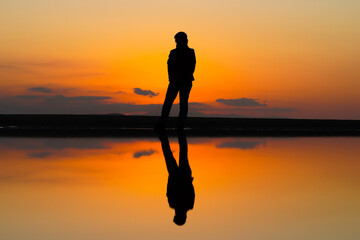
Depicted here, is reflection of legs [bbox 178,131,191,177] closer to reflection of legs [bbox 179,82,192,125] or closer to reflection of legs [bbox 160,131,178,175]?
reflection of legs [bbox 160,131,178,175]

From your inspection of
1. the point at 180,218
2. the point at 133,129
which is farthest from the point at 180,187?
the point at 133,129

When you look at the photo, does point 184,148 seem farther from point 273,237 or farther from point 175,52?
point 273,237

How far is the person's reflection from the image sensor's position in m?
3.69

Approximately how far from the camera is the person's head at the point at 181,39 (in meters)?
12.6

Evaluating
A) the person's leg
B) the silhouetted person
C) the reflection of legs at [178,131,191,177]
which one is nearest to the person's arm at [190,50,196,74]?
the silhouetted person

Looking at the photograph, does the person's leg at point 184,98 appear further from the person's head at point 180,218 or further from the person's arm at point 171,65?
the person's head at point 180,218

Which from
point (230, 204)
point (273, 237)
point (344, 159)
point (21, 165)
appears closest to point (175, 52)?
point (344, 159)

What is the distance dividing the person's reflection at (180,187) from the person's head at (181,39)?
5.62m

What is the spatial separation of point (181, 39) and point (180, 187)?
8.30 meters

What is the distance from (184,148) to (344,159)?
7.63ft

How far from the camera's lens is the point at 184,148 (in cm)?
862

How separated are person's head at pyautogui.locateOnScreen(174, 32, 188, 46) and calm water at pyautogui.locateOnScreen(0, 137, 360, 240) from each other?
5.36m

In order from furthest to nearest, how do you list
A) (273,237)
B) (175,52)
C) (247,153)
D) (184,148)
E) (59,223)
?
(175,52)
(184,148)
(247,153)
(59,223)
(273,237)

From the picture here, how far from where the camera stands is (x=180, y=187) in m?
4.66
